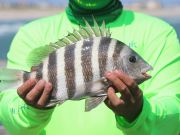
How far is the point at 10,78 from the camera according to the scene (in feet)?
10.6

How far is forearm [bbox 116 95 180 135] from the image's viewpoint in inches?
130

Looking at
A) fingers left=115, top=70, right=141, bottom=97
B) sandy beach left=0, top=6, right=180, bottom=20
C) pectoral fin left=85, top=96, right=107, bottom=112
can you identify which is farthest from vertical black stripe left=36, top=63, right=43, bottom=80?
sandy beach left=0, top=6, right=180, bottom=20

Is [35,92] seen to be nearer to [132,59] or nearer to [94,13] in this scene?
[132,59]

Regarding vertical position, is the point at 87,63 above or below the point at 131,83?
above

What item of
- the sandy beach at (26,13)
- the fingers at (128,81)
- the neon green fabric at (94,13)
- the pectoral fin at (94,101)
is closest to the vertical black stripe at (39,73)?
the pectoral fin at (94,101)

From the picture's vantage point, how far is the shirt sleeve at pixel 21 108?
3.47 m

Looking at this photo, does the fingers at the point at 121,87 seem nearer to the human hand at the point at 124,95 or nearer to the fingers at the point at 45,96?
the human hand at the point at 124,95

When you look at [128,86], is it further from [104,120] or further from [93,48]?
[104,120]

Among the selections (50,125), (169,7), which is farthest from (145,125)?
(169,7)

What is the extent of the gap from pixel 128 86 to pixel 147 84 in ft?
2.33

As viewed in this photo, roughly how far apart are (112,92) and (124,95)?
0.19ft

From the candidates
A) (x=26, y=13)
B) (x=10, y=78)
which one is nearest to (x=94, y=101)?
(x=10, y=78)

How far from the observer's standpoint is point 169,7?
72.1 meters

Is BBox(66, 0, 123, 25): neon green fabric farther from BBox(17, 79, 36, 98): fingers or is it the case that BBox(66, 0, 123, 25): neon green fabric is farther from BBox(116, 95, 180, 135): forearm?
BBox(17, 79, 36, 98): fingers
